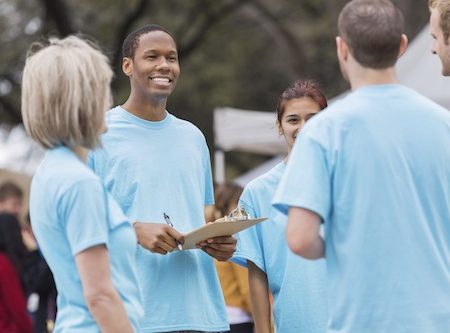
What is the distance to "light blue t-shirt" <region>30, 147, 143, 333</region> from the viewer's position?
133 inches

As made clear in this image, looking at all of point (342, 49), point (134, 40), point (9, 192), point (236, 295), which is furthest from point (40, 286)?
point (342, 49)

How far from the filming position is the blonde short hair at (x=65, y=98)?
11.3 ft

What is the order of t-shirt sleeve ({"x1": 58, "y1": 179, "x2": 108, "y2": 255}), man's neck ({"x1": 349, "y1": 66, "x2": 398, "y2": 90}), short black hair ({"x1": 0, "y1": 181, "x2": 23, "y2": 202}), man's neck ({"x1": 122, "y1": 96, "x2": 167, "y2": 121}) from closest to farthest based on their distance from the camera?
t-shirt sleeve ({"x1": 58, "y1": 179, "x2": 108, "y2": 255}) < man's neck ({"x1": 349, "y1": 66, "x2": 398, "y2": 90}) < man's neck ({"x1": 122, "y1": 96, "x2": 167, "y2": 121}) < short black hair ({"x1": 0, "y1": 181, "x2": 23, "y2": 202})

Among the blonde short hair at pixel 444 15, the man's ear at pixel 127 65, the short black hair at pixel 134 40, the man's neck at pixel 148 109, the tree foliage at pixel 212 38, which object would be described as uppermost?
the tree foliage at pixel 212 38

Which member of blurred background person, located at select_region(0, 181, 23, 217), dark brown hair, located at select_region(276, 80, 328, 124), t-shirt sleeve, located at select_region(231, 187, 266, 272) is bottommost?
blurred background person, located at select_region(0, 181, 23, 217)

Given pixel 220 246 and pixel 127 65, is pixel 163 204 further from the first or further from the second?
pixel 127 65

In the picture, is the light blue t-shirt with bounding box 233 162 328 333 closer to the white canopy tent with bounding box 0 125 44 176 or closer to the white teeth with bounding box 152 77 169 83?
the white teeth with bounding box 152 77 169 83

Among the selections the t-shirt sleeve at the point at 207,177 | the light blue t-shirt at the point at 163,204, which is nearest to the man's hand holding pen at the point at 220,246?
the light blue t-shirt at the point at 163,204

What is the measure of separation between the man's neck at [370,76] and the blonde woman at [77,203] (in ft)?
2.79

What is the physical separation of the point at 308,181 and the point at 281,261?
4.80ft

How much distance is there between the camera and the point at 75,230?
3.36 meters

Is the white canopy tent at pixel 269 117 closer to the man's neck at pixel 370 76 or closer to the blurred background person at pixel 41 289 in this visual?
the blurred background person at pixel 41 289

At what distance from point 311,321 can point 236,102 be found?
21572mm

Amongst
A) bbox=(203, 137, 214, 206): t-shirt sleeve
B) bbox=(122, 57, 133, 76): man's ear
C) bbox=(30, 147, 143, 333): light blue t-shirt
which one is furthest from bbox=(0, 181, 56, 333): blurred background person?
bbox=(30, 147, 143, 333): light blue t-shirt
